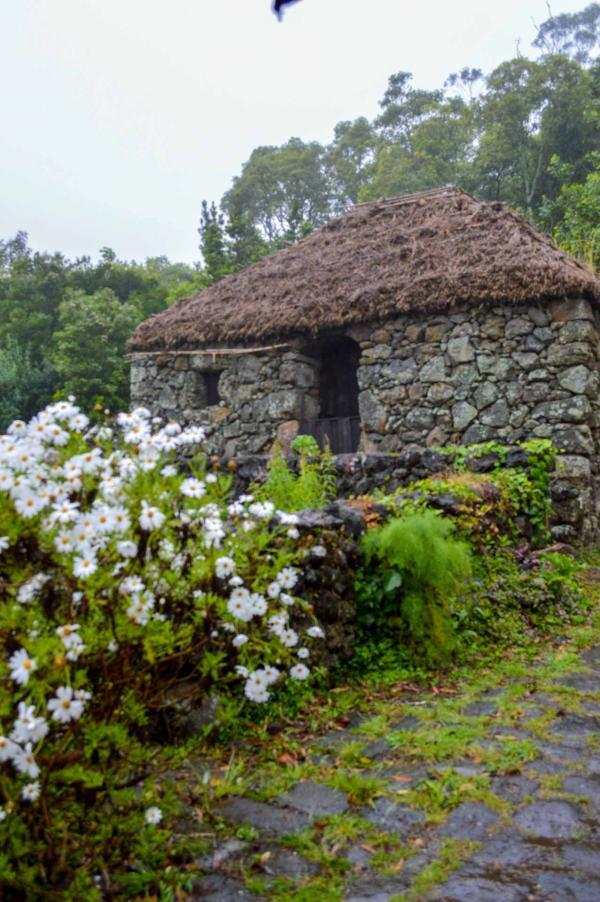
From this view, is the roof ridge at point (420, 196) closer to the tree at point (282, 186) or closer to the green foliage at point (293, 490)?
the green foliage at point (293, 490)

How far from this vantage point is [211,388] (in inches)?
457

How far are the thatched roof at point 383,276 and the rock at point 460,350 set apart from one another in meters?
0.46

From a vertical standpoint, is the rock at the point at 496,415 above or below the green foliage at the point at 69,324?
below

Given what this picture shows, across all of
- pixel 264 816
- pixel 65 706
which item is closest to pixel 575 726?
pixel 264 816

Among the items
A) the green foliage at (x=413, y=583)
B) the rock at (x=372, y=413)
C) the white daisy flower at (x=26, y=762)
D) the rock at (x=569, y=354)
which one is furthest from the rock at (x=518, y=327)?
the white daisy flower at (x=26, y=762)

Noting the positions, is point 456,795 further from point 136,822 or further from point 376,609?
point 376,609

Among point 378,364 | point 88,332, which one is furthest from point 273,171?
point 378,364

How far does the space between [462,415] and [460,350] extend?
2.64ft

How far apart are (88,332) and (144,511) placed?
59.3 ft

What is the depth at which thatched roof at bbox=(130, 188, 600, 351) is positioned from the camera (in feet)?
28.8

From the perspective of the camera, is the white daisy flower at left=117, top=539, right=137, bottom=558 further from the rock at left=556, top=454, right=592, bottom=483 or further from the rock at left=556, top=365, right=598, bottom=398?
the rock at left=556, top=365, right=598, bottom=398

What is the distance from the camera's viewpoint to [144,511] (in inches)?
84.2

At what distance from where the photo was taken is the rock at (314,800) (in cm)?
266

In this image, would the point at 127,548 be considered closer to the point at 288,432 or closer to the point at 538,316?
the point at 538,316
